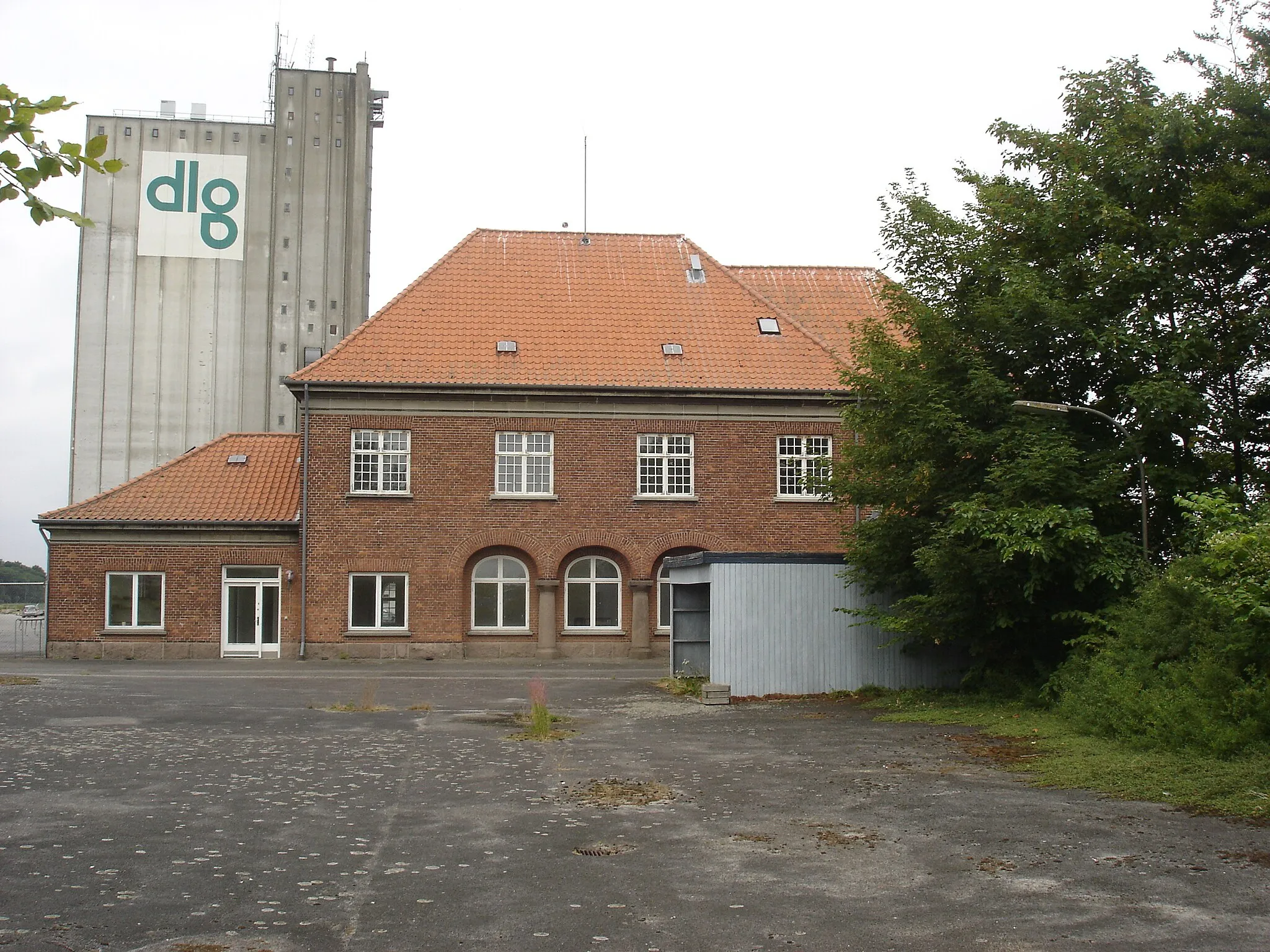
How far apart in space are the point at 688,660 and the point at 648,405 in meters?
10.7

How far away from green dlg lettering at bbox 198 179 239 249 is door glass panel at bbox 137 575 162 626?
3003 centimetres

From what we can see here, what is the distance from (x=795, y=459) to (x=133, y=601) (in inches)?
711

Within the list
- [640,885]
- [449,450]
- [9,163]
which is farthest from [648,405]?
[9,163]

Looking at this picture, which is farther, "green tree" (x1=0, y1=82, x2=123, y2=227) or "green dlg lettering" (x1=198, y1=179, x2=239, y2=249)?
"green dlg lettering" (x1=198, y1=179, x2=239, y2=249)

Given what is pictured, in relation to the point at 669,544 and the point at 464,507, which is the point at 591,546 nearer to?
the point at 669,544

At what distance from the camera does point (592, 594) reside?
33.1 metres

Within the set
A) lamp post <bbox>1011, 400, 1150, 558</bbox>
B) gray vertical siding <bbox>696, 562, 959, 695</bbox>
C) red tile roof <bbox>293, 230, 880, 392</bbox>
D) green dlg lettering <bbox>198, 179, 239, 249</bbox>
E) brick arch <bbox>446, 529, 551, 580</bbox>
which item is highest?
green dlg lettering <bbox>198, 179, 239, 249</bbox>

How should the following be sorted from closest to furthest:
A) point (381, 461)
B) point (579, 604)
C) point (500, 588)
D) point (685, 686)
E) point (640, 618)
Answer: point (685, 686) < point (381, 461) < point (640, 618) < point (500, 588) < point (579, 604)

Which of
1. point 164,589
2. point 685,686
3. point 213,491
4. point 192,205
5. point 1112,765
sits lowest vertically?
point 685,686

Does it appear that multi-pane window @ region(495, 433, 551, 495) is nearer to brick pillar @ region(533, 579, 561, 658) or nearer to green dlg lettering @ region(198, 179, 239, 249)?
brick pillar @ region(533, 579, 561, 658)

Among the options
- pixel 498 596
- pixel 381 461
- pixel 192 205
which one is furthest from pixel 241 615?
pixel 192 205

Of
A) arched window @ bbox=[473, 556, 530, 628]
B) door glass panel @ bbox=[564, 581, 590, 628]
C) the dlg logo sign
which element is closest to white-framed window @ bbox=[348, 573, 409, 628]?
arched window @ bbox=[473, 556, 530, 628]

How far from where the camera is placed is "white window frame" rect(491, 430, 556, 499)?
107 ft

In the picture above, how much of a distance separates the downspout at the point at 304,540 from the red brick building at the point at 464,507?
59 mm
